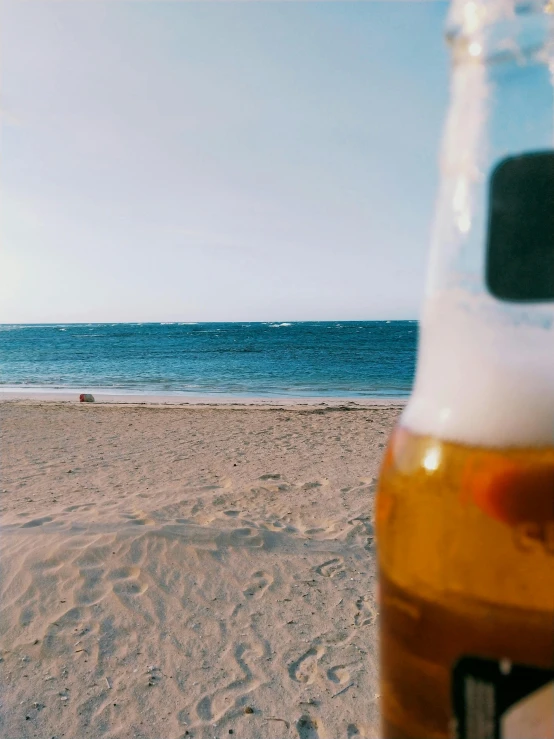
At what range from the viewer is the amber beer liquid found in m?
0.56

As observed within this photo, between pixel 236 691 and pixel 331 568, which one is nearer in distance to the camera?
pixel 236 691

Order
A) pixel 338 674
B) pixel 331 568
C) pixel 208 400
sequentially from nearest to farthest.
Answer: pixel 338 674, pixel 331 568, pixel 208 400

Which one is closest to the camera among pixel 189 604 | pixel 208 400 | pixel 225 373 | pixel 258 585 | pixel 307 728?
pixel 307 728

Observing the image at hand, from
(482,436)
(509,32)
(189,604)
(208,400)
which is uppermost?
(509,32)

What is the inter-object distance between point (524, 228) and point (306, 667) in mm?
3052

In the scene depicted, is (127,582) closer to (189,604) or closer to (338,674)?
(189,604)

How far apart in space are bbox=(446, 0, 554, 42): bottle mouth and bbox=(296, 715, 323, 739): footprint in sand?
2.86 m

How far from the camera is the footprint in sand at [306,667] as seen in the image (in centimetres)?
302

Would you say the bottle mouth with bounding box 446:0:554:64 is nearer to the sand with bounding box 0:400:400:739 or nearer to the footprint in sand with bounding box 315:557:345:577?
the sand with bounding box 0:400:400:739

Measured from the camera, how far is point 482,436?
62 cm

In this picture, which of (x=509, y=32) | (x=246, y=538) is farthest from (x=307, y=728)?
(x=509, y=32)

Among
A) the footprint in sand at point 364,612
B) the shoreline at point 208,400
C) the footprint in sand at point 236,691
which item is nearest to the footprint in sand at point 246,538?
the footprint in sand at point 364,612

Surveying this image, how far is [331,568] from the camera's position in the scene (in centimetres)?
423

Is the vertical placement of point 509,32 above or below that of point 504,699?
above
